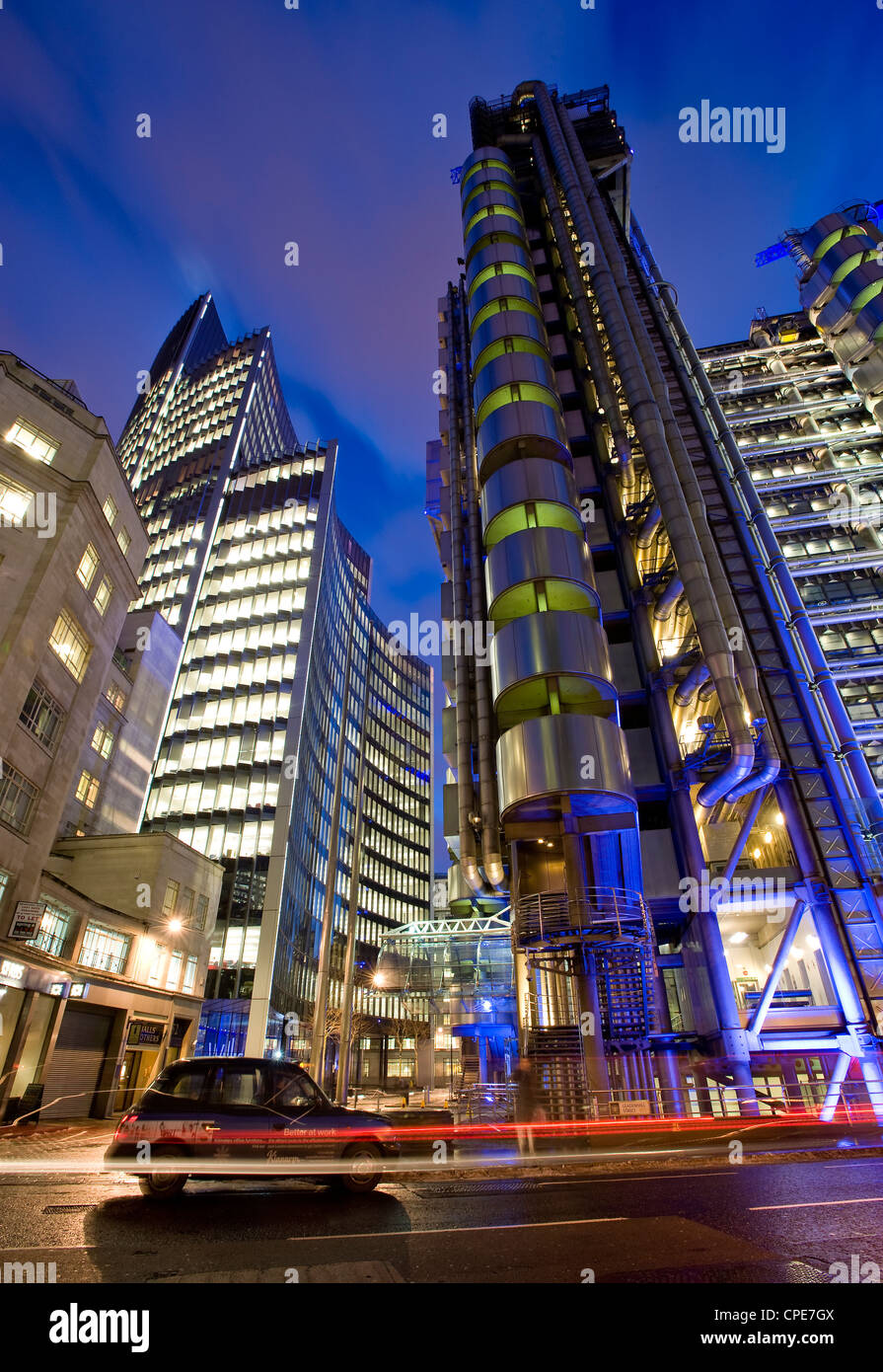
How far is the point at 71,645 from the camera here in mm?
30219

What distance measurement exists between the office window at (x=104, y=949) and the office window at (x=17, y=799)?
19.3ft

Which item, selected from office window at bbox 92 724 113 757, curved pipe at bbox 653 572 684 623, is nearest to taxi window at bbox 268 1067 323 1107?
curved pipe at bbox 653 572 684 623

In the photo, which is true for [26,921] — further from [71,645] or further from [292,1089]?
[292,1089]

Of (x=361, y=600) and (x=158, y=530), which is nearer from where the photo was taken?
(x=158, y=530)

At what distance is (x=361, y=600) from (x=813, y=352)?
66.3 meters

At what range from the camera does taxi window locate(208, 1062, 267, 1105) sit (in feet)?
32.9

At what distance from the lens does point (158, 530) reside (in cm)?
8750

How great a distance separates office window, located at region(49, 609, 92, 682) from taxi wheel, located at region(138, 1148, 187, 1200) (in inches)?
951

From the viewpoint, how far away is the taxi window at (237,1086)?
1003 centimetres

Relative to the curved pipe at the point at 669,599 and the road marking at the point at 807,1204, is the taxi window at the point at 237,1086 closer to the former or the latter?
the road marking at the point at 807,1204

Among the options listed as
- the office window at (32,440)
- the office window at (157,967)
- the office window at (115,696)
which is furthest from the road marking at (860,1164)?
the office window at (115,696)

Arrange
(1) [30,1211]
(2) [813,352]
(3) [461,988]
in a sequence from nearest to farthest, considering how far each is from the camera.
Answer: (1) [30,1211], (3) [461,988], (2) [813,352]
